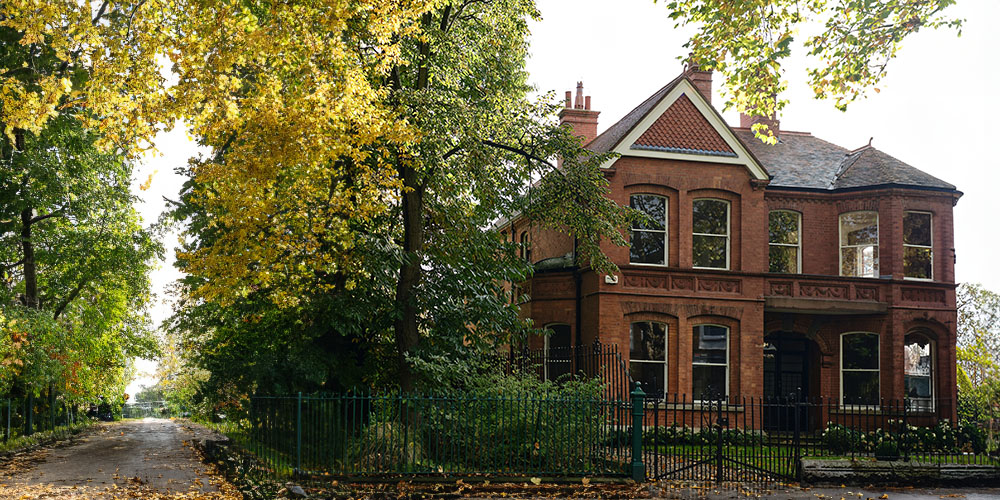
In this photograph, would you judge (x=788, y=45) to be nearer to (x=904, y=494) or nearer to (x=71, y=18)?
(x=904, y=494)

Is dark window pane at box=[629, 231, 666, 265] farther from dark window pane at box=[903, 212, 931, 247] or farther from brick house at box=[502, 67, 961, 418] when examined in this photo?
dark window pane at box=[903, 212, 931, 247]

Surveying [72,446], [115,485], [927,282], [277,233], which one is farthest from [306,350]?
[927,282]

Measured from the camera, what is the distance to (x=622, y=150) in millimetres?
25469

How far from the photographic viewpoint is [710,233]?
86.0ft

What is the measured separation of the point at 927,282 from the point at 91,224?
87.4 ft

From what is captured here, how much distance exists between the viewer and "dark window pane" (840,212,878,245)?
90.6 feet

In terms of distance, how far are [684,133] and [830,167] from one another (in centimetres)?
668

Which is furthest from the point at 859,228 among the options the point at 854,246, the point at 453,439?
the point at 453,439

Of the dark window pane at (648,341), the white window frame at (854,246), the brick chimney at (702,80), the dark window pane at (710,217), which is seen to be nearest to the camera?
the dark window pane at (648,341)

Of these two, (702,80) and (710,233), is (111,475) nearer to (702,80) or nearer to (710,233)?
(710,233)

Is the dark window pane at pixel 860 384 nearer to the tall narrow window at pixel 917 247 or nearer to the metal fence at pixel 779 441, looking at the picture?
the metal fence at pixel 779 441

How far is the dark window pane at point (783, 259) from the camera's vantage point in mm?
27688

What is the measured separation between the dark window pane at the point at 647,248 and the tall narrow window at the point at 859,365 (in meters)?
6.76

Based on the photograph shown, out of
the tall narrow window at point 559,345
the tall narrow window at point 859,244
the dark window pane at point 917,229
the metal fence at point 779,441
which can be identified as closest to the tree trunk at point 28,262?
the tall narrow window at point 559,345
